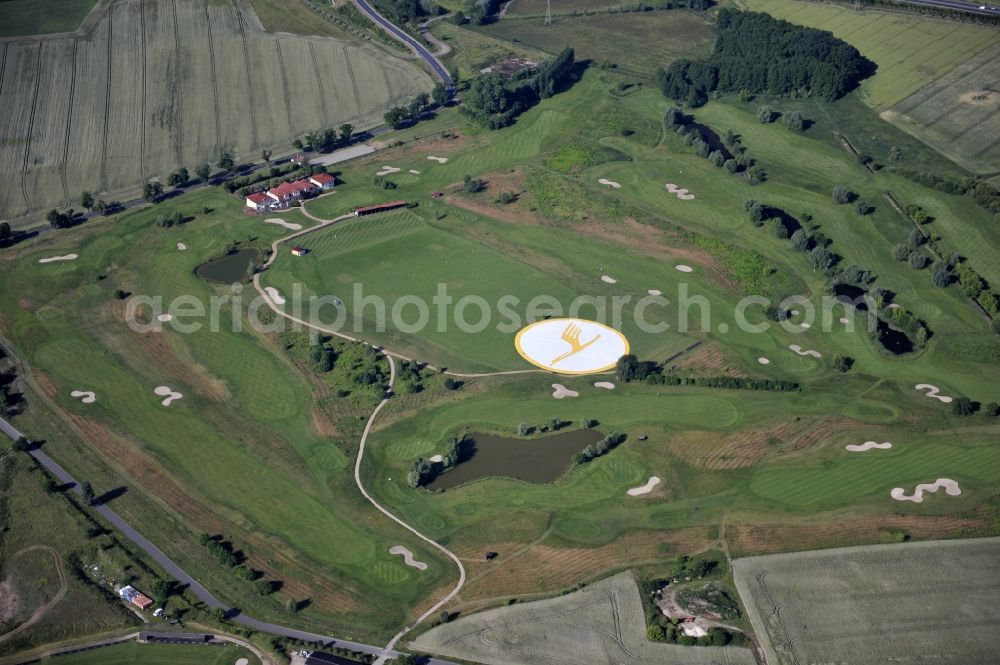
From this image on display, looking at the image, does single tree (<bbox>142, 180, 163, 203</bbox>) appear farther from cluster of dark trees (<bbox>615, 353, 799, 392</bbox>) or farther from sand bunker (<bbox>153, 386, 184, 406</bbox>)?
cluster of dark trees (<bbox>615, 353, 799, 392</bbox>)

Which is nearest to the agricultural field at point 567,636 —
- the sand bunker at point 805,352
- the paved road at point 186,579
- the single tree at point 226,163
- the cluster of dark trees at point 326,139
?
the paved road at point 186,579

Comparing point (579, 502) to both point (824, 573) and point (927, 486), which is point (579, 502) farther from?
point (927, 486)

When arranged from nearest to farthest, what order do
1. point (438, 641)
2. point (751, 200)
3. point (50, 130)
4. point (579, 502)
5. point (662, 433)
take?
point (438, 641)
point (579, 502)
point (662, 433)
point (751, 200)
point (50, 130)

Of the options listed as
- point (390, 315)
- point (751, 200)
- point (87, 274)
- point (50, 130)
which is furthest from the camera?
point (50, 130)

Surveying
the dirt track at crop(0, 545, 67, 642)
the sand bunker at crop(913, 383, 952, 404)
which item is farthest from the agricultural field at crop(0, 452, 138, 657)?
the sand bunker at crop(913, 383, 952, 404)

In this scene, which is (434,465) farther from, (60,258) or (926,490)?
(60,258)

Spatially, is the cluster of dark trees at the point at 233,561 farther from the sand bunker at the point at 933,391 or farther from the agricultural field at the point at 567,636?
the sand bunker at the point at 933,391

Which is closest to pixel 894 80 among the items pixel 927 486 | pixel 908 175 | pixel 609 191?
pixel 908 175

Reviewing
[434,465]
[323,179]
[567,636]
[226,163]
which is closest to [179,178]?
[226,163]
